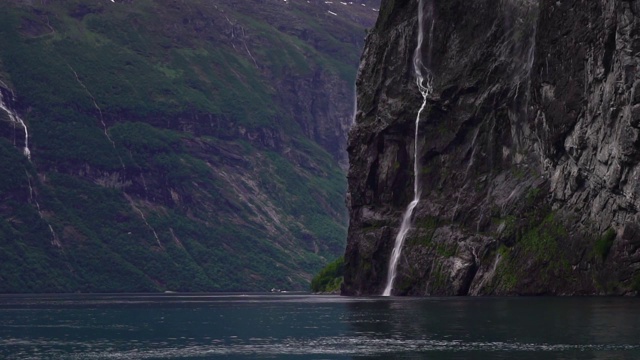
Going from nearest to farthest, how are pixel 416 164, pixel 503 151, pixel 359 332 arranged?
pixel 359 332
pixel 503 151
pixel 416 164

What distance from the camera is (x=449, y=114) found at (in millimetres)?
181125

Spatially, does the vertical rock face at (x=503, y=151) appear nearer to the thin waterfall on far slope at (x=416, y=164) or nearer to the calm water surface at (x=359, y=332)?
the thin waterfall on far slope at (x=416, y=164)

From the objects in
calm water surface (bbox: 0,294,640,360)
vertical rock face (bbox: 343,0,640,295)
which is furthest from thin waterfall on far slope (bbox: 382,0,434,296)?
calm water surface (bbox: 0,294,640,360)

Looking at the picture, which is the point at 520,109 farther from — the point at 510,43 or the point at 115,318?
the point at 115,318

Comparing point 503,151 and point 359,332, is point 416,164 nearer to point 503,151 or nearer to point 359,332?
point 503,151

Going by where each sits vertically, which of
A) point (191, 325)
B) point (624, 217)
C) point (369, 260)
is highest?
point (624, 217)

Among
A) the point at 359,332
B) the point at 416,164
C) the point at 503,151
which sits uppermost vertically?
the point at 359,332

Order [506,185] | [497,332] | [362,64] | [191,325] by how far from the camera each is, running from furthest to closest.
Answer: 1. [362,64]
2. [506,185]
3. [191,325]
4. [497,332]

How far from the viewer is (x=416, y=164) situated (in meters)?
185

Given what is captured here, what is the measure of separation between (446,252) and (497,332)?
242 feet

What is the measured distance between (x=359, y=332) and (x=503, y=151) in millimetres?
73939

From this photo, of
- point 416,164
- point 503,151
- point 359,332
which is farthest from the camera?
point 416,164

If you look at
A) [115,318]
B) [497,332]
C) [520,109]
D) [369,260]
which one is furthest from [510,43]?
[497,332]

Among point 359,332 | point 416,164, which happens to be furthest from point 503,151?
point 359,332
